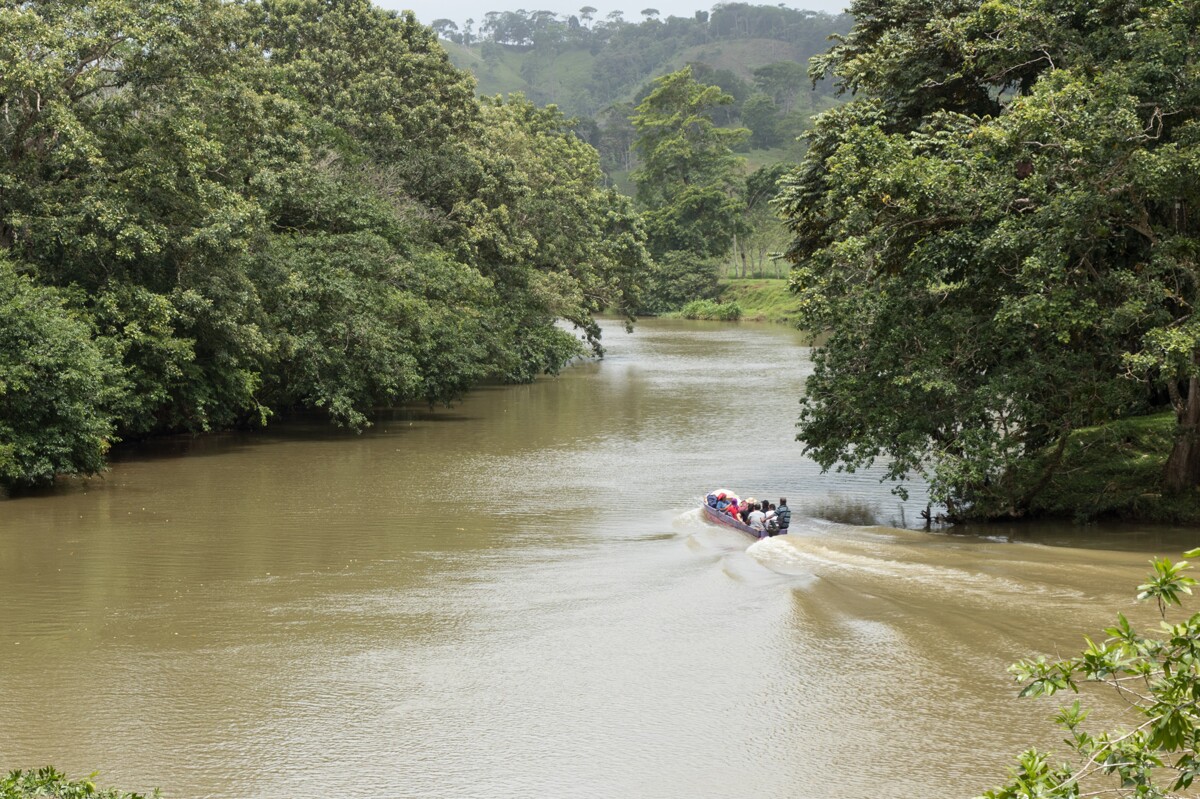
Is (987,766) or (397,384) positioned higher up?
(397,384)

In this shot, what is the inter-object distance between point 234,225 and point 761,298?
60.0m

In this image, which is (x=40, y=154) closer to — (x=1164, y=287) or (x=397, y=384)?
(x=397, y=384)

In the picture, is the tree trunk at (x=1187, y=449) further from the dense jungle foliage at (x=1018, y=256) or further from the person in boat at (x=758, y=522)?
the person in boat at (x=758, y=522)

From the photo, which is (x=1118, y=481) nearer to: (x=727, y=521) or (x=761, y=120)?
(x=727, y=521)

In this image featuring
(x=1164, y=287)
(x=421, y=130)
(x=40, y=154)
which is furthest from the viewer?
(x=421, y=130)

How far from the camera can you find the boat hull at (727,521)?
16531 millimetres

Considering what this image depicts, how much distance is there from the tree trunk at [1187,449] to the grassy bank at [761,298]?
52.9m

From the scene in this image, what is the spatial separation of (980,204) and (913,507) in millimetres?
5800

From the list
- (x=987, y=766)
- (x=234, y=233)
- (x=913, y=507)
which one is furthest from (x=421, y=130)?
(x=987, y=766)

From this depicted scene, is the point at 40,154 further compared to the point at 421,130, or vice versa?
the point at 421,130

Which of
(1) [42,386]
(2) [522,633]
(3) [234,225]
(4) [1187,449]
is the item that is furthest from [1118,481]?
(1) [42,386]

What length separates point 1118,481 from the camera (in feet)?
55.2

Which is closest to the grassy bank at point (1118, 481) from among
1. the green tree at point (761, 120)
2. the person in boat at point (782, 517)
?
the person in boat at point (782, 517)

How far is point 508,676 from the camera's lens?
10.7 metres
